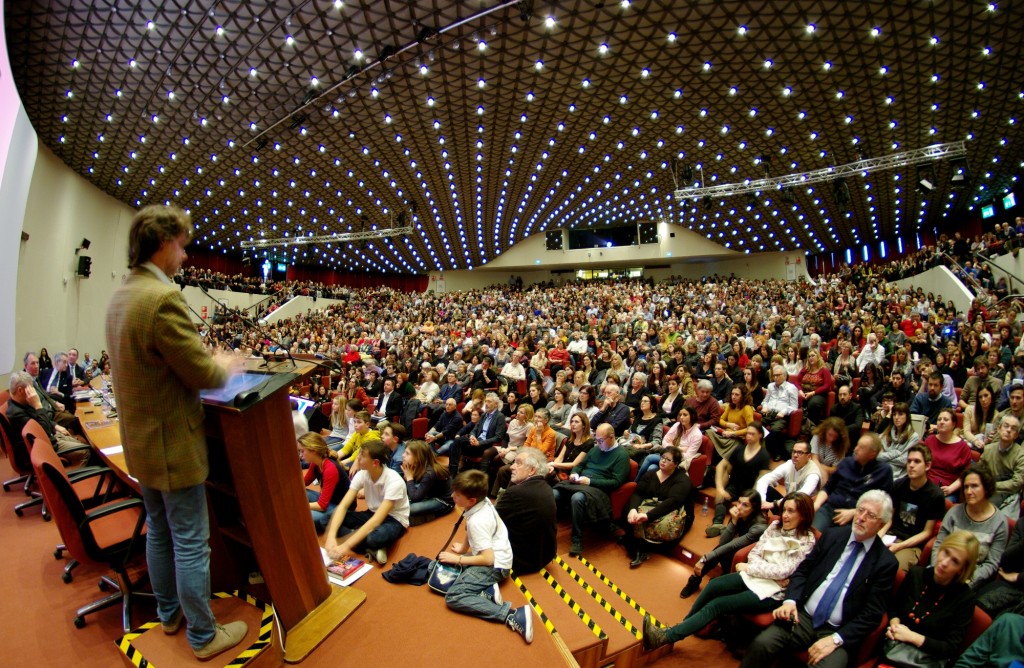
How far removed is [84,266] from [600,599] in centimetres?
1690

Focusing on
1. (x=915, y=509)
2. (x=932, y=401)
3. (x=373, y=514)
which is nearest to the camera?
(x=915, y=509)

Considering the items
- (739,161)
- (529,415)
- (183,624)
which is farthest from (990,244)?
(183,624)

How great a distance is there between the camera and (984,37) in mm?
10031

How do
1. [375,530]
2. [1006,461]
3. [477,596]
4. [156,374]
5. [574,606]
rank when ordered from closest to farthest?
[156,374] → [477,596] → [574,606] → [375,530] → [1006,461]

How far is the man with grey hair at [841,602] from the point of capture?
2623mm

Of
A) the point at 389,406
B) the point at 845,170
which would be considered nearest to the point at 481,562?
the point at 389,406

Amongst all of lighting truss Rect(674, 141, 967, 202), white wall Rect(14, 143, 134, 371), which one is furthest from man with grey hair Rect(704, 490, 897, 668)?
lighting truss Rect(674, 141, 967, 202)

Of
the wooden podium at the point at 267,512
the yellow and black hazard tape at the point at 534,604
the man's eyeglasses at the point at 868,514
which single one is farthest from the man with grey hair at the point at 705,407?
the wooden podium at the point at 267,512

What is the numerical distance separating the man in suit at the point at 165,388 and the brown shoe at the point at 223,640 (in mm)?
101

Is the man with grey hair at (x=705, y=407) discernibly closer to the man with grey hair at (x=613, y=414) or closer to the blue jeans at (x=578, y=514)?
the man with grey hair at (x=613, y=414)

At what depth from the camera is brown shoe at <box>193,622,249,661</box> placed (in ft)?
5.93

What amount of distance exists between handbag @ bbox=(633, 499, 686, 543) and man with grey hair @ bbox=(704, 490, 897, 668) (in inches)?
47.0

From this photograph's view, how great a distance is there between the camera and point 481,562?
9.40 feet

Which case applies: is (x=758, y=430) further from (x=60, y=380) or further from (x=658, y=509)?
(x=60, y=380)
